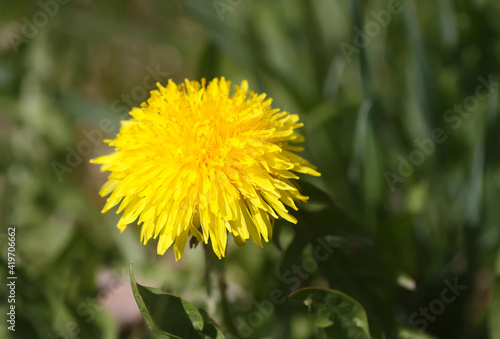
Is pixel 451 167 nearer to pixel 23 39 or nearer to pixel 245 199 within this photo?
pixel 245 199

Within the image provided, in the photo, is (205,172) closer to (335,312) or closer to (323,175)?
(335,312)

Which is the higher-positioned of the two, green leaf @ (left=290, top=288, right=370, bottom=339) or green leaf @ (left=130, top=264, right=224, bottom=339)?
green leaf @ (left=130, top=264, right=224, bottom=339)

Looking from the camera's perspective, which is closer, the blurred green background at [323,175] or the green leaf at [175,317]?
the green leaf at [175,317]

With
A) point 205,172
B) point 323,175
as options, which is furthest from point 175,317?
point 323,175

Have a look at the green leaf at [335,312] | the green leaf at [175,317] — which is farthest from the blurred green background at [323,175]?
the green leaf at [175,317]

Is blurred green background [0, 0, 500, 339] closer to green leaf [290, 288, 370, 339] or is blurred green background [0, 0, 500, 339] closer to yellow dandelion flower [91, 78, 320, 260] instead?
green leaf [290, 288, 370, 339]

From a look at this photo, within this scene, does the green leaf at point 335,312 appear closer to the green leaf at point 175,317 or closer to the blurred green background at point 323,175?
A: the blurred green background at point 323,175

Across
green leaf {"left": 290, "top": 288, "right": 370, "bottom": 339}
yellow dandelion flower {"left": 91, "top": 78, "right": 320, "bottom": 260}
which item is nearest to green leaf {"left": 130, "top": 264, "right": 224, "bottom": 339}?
yellow dandelion flower {"left": 91, "top": 78, "right": 320, "bottom": 260}
